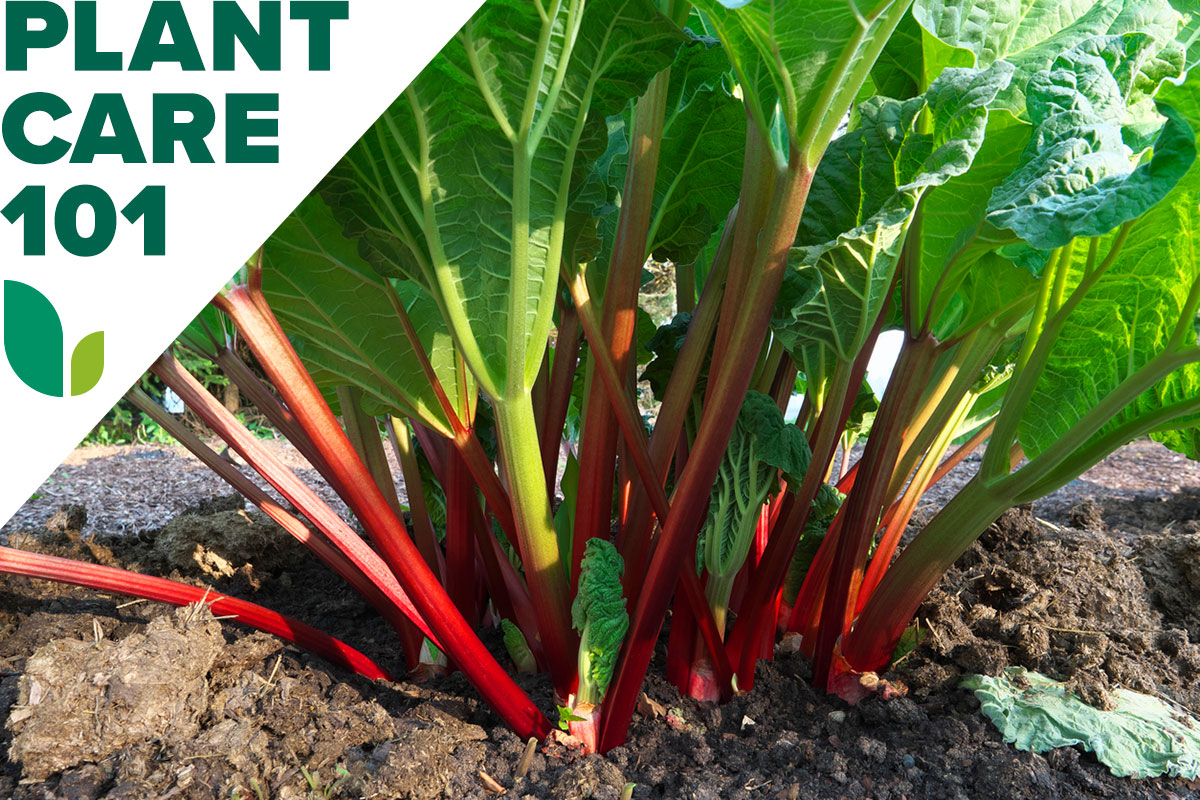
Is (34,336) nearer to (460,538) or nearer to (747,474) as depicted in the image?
(460,538)

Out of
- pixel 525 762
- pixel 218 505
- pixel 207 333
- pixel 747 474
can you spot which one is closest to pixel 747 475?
pixel 747 474

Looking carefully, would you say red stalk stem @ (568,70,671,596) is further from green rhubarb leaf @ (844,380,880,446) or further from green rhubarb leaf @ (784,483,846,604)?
green rhubarb leaf @ (844,380,880,446)

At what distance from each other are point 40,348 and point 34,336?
0.02 meters

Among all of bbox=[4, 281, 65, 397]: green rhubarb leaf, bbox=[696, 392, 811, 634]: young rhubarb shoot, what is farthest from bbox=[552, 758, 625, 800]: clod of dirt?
bbox=[4, 281, 65, 397]: green rhubarb leaf

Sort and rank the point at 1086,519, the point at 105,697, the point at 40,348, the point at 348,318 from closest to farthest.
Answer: the point at 40,348, the point at 105,697, the point at 348,318, the point at 1086,519

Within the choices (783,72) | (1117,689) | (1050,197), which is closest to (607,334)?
(783,72)

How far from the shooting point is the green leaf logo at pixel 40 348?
129 centimetres

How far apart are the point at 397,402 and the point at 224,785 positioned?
74cm

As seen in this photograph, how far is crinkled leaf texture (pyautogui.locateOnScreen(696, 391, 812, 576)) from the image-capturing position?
160cm

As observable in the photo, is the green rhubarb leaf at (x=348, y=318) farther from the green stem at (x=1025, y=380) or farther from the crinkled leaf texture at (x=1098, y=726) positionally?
the crinkled leaf texture at (x=1098, y=726)

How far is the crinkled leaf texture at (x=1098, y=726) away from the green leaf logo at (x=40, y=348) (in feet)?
5.91

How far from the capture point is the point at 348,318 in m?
1.66

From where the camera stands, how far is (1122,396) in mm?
1474

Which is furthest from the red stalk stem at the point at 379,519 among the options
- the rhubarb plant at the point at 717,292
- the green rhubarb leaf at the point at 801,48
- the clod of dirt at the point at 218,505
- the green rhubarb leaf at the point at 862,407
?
the clod of dirt at the point at 218,505
